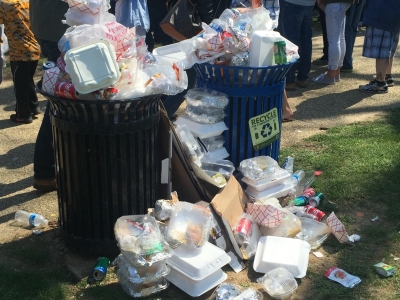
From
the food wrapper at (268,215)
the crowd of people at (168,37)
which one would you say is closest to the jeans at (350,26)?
the crowd of people at (168,37)

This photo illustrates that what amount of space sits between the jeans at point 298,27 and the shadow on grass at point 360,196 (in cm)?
140

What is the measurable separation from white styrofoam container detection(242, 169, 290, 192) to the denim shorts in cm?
325

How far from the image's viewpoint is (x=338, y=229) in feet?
11.3

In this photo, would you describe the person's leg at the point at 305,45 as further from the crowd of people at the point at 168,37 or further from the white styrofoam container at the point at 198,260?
the white styrofoam container at the point at 198,260

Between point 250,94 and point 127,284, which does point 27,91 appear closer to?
point 250,94

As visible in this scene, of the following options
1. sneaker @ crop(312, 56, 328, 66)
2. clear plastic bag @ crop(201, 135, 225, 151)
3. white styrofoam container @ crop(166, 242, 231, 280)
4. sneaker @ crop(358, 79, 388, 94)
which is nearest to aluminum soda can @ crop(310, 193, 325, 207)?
clear plastic bag @ crop(201, 135, 225, 151)

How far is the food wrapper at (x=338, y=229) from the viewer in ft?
11.2

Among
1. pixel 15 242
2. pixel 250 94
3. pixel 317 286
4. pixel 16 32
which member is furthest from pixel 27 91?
pixel 317 286

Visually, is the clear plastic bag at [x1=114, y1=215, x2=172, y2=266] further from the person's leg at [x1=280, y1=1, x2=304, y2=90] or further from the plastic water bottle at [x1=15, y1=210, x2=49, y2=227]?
the person's leg at [x1=280, y1=1, x2=304, y2=90]

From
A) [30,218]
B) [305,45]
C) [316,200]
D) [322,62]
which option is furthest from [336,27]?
[30,218]

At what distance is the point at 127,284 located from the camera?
9.44ft

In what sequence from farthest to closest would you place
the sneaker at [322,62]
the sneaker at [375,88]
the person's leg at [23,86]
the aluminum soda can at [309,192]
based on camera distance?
the sneaker at [322,62], the sneaker at [375,88], the person's leg at [23,86], the aluminum soda can at [309,192]

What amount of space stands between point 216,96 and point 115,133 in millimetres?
909

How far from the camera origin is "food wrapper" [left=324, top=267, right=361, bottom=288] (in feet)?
9.84
